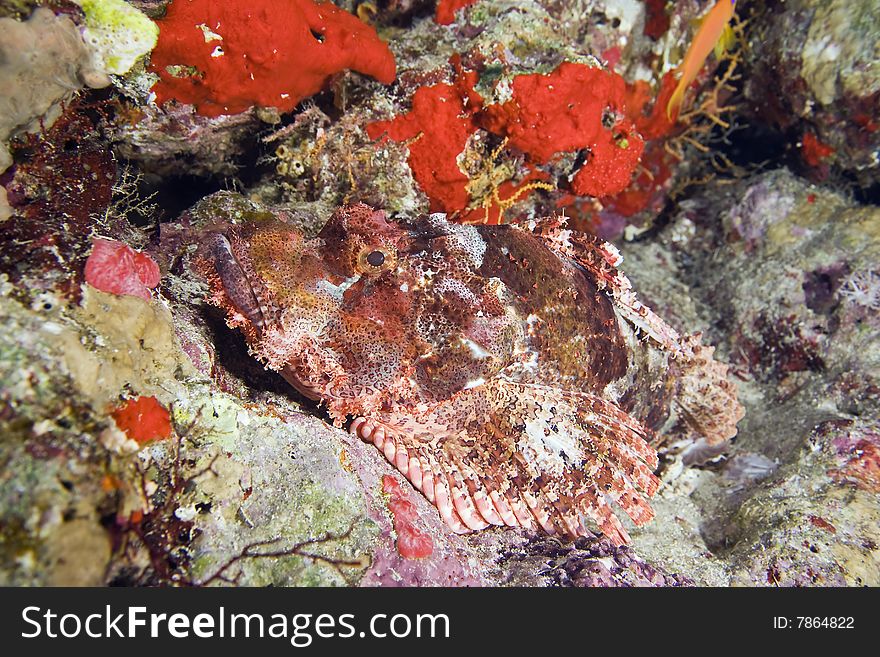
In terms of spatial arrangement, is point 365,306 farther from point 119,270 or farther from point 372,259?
point 119,270

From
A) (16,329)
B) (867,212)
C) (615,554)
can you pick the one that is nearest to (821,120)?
(867,212)

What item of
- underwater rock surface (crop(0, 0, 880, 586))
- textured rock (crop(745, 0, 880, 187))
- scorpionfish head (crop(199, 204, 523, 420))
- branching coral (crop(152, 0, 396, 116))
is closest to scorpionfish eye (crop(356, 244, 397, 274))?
scorpionfish head (crop(199, 204, 523, 420))

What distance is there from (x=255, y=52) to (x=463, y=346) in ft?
8.31

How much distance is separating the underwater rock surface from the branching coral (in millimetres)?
163

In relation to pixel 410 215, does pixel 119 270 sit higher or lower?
lower

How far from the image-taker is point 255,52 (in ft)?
11.8

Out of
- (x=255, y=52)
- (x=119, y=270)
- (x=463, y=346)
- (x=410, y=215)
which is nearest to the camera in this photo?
(x=119, y=270)

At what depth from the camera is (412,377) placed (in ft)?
10.2

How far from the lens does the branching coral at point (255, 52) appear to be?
134 inches

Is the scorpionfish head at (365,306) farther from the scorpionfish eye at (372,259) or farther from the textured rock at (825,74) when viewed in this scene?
the textured rock at (825,74)

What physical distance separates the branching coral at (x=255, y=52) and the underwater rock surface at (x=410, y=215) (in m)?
0.16

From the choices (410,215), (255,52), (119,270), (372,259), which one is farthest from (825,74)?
(119,270)

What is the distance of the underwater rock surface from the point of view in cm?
208
